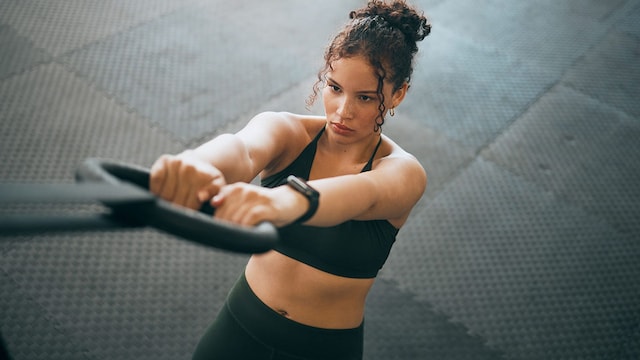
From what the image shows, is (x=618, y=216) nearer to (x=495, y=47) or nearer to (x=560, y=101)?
Result: (x=560, y=101)

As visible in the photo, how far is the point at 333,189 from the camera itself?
1142 mm

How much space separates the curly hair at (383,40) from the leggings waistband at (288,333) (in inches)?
24.0

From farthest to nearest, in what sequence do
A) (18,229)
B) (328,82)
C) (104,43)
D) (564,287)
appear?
(104,43) → (564,287) → (328,82) → (18,229)

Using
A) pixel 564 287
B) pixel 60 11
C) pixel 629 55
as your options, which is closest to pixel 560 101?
pixel 629 55

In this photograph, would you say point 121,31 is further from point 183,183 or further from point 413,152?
point 183,183

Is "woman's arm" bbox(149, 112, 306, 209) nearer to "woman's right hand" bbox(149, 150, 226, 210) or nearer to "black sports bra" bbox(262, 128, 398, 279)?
"woman's right hand" bbox(149, 150, 226, 210)

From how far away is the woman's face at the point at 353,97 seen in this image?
4.36 feet

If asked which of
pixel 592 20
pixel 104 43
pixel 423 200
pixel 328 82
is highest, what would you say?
pixel 328 82

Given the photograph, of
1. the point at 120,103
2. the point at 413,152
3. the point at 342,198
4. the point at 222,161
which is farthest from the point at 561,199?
the point at 120,103

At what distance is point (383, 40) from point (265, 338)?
889mm

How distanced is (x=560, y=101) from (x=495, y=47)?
0.78 m

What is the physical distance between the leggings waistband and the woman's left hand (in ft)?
2.26

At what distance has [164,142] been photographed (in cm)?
319

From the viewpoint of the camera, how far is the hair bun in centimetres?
139
